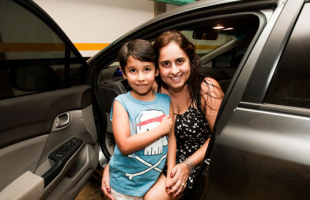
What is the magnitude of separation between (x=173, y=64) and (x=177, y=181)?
710 millimetres

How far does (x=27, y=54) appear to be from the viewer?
3.82 feet

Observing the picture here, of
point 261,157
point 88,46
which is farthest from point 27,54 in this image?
point 88,46

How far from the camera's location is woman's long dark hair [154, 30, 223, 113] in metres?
1.22

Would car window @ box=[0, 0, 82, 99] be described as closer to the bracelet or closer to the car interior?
the car interior

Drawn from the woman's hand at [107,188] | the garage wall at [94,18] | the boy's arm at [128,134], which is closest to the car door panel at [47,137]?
the woman's hand at [107,188]

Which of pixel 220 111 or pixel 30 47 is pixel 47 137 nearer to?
pixel 30 47

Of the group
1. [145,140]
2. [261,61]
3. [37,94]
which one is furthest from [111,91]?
[261,61]

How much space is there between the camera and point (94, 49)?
4316 millimetres

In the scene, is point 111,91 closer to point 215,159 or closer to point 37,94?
point 37,94

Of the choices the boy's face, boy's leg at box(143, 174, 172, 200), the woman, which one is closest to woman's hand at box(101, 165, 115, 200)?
the woman

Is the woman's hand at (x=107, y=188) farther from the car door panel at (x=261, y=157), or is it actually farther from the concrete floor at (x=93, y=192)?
the car door panel at (x=261, y=157)

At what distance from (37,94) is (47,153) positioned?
1.26ft

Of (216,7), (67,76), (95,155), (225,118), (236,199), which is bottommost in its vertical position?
(95,155)

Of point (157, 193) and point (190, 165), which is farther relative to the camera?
point (190, 165)
